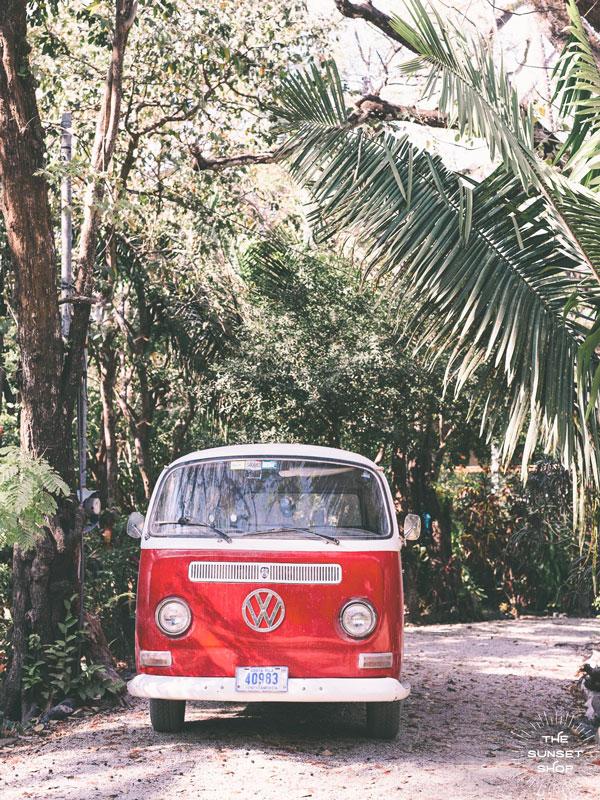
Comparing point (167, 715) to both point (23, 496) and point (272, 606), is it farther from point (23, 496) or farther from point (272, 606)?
point (23, 496)

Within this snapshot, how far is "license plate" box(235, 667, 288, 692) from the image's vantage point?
21.2ft

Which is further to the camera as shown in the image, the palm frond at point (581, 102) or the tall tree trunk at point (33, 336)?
the tall tree trunk at point (33, 336)

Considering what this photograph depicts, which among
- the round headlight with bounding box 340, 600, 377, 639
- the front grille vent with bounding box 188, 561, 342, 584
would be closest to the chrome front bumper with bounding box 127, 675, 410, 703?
the round headlight with bounding box 340, 600, 377, 639

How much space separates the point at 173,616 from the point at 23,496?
1504 millimetres

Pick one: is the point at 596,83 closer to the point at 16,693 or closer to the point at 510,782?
the point at 510,782

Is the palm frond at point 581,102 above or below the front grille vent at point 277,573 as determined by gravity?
above

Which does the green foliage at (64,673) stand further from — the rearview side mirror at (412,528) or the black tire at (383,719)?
the rearview side mirror at (412,528)

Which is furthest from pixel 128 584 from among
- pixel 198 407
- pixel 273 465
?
pixel 273 465

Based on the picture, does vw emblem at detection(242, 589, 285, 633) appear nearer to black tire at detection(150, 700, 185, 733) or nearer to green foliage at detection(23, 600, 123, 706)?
black tire at detection(150, 700, 185, 733)

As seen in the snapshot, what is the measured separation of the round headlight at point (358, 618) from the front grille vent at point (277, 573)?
0.63ft

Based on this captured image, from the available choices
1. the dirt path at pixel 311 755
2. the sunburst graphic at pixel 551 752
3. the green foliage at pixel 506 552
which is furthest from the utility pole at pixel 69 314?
the green foliage at pixel 506 552

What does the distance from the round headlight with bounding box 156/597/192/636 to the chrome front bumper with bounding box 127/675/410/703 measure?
32cm

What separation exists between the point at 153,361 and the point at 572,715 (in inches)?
362

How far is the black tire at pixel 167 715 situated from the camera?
23.0 feet
